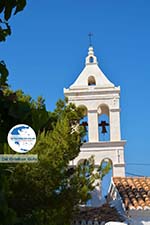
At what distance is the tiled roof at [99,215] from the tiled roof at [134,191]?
0.48m

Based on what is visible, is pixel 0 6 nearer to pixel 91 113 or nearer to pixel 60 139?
pixel 60 139

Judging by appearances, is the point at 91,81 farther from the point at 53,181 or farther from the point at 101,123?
the point at 53,181

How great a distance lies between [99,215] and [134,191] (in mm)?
1859

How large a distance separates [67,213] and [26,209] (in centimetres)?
103

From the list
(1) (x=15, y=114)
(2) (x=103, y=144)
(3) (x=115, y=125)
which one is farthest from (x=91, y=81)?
(1) (x=15, y=114)

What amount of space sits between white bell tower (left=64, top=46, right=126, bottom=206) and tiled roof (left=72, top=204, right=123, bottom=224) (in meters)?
2.49

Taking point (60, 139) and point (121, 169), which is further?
point (121, 169)

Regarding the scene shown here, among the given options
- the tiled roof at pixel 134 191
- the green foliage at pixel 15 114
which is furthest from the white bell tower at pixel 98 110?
the green foliage at pixel 15 114

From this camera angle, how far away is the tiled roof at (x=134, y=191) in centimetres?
1321

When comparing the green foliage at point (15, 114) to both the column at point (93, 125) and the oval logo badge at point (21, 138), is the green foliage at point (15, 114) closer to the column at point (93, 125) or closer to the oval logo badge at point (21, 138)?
the oval logo badge at point (21, 138)

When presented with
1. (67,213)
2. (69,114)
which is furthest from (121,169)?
(67,213)

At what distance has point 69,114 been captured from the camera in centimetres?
902

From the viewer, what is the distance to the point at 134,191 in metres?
14.5

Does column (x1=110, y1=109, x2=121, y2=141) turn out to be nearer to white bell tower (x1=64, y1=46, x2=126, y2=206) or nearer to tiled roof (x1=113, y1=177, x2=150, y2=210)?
white bell tower (x1=64, y1=46, x2=126, y2=206)
